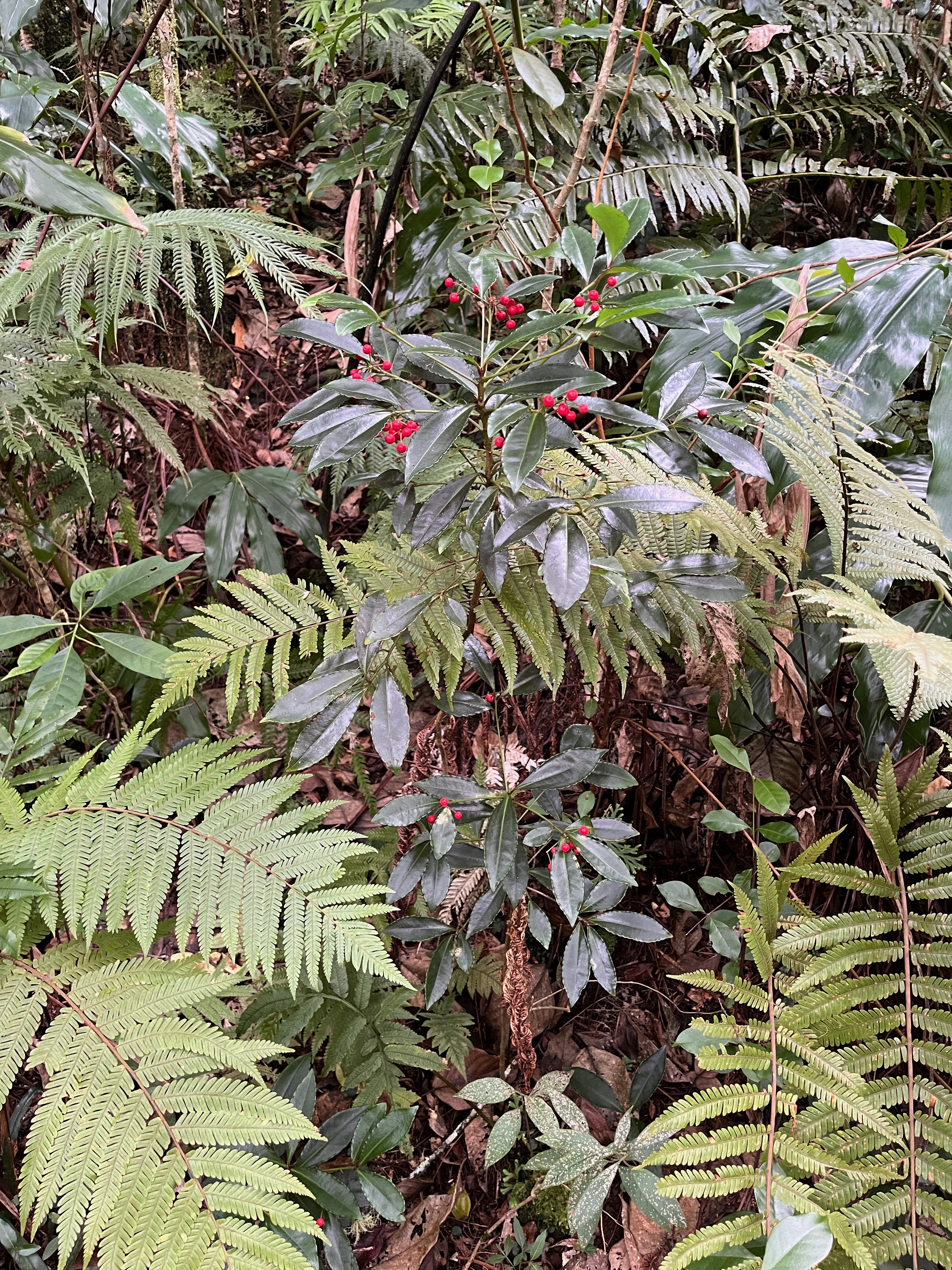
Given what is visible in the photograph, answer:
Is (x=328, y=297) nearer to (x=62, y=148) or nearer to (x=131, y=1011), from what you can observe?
(x=131, y=1011)

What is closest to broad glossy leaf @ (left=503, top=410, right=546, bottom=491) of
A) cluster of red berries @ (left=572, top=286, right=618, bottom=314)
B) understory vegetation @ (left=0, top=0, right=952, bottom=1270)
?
understory vegetation @ (left=0, top=0, right=952, bottom=1270)

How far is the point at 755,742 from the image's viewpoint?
1.53 m

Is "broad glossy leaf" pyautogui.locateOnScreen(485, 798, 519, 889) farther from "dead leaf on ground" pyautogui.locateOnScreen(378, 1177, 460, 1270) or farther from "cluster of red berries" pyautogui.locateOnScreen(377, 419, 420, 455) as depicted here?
"dead leaf on ground" pyautogui.locateOnScreen(378, 1177, 460, 1270)

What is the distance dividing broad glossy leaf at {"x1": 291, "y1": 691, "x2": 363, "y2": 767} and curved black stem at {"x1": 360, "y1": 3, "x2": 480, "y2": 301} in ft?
2.78

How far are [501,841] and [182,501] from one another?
A: 1129 mm

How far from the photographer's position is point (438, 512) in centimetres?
91

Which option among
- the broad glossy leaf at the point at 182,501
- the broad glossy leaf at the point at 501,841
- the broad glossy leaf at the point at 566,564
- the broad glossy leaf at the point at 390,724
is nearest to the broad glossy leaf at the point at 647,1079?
the broad glossy leaf at the point at 501,841

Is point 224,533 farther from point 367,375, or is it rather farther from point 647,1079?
point 647,1079

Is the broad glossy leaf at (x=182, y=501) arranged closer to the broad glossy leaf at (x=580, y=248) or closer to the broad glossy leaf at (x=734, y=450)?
the broad glossy leaf at (x=580, y=248)

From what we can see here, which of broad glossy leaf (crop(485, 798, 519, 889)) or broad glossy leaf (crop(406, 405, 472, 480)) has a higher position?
broad glossy leaf (crop(406, 405, 472, 480))

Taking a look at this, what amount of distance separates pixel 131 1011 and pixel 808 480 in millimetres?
1058

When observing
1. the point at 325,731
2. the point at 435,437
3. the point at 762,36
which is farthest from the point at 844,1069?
the point at 762,36

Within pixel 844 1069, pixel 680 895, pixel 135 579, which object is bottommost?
pixel 680 895

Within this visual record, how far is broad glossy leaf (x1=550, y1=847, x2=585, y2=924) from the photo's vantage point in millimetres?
1100
